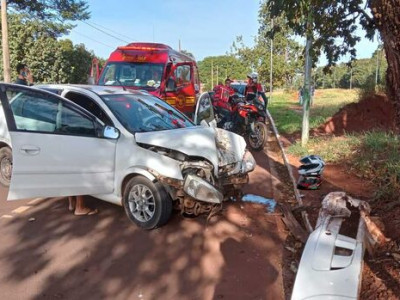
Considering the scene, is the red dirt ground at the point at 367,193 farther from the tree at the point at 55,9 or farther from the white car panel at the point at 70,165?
the tree at the point at 55,9

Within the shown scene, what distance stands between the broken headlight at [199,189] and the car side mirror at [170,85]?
235 inches

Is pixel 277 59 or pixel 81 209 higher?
pixel 277 59

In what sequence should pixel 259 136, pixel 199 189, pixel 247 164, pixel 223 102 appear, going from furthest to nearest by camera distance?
1. pixel 223 102
2. pixel 259 136
3. pixel 247 164
4. pixel 199 189

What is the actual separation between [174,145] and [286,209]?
68.8 inches

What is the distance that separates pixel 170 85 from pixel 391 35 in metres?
7.74

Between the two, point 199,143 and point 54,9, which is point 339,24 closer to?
point 199,143

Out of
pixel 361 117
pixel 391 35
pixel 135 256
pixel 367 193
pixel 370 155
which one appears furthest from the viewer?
pixel 361 117

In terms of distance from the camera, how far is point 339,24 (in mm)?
8297

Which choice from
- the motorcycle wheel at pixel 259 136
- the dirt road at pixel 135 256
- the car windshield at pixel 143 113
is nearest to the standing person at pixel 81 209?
the dirt road at pixel 135 256

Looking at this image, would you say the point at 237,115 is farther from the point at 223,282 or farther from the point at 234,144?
the point at 223,282

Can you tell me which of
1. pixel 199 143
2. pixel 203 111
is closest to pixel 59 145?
pixel 199 143

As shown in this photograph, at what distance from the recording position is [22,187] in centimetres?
521

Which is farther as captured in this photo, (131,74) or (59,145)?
(131,74)

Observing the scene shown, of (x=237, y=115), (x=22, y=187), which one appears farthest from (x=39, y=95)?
(x=237, y=115)
